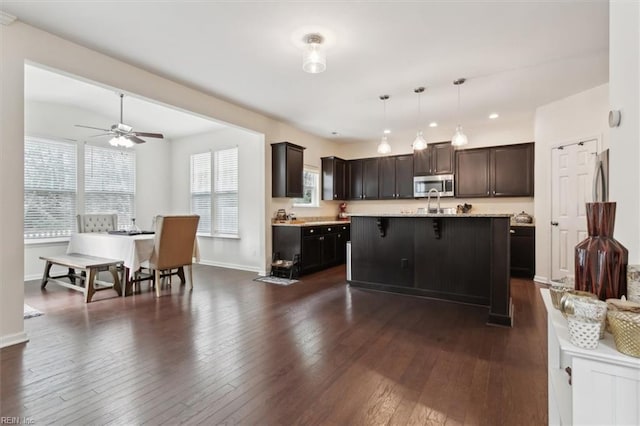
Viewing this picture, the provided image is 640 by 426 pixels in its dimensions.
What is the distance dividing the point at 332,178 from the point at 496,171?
132 inches

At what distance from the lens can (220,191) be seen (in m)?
6.54

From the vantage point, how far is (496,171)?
5738 millimetres

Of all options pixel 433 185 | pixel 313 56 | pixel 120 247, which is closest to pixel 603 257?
pixel 313 56

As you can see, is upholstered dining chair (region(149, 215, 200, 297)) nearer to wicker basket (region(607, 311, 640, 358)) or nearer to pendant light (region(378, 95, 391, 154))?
pendant light (region(378, 95, 391, 154))

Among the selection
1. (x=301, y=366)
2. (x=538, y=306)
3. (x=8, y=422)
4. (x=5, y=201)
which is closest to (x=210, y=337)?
(x=301, y=366)

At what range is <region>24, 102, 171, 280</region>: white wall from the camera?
5.10 metres

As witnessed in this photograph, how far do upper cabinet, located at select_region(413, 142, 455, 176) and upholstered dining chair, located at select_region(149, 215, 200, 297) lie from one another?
4.60 meters

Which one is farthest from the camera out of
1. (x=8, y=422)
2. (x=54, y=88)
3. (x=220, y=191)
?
(x=220, y=191)

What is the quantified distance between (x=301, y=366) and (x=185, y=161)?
6.20 meters

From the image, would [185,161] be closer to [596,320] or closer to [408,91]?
[408,91]

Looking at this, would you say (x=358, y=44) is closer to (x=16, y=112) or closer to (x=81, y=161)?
(x=16, y=112)

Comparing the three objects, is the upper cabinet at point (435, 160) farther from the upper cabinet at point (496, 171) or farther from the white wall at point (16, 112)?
the white wall at point (16, 112)

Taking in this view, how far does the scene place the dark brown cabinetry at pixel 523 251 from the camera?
5047 mm

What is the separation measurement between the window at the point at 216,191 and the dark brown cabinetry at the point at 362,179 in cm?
278
